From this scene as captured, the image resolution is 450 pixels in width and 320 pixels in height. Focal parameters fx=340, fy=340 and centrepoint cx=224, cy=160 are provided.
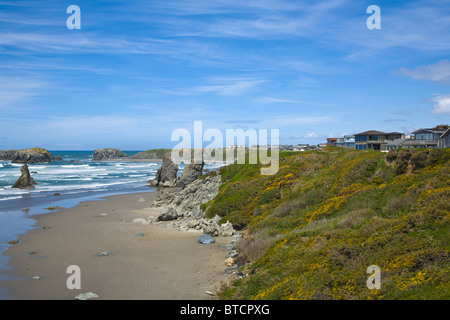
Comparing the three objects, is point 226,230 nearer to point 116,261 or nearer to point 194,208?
point 116,261

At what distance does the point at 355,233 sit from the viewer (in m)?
12.5

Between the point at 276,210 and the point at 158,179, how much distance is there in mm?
45521

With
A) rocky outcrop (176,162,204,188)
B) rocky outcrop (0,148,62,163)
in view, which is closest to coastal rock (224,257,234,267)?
rocky outcrop (176,162,204,188)

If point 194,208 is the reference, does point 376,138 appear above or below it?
above

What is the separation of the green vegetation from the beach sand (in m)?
2.46

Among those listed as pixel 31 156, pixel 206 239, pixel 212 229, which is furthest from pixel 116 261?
pixel 31 156

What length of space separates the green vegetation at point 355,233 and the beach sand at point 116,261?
2.46 m

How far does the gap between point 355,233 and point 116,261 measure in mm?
12204

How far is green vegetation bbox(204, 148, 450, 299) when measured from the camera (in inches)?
368

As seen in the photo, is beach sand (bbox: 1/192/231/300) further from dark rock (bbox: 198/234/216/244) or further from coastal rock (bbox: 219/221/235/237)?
coastal rock (bbox: 219/221/235/237)
